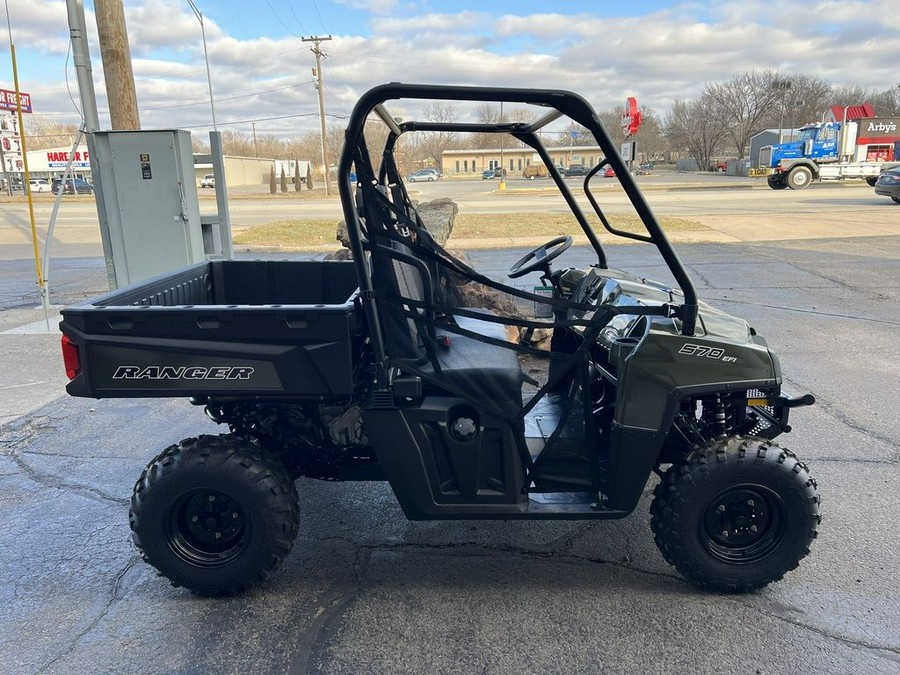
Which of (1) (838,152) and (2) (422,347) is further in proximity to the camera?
(1) (838,152)

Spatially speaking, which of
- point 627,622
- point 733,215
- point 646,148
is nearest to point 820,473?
point 627,622

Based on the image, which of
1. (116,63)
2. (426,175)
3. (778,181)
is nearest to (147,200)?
(116,63)

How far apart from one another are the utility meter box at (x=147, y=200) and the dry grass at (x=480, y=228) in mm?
7769

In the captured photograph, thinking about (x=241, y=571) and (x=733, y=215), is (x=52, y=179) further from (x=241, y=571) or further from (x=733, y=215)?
(x=241, y=571)

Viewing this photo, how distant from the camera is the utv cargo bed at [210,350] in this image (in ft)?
8.48

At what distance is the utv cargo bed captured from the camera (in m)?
2.58

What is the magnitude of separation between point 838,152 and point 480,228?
22.8 metres

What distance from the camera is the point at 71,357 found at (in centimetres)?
262

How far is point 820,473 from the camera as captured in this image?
3.92 metres

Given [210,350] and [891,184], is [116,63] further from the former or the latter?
[891,184]

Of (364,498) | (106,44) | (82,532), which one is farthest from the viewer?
(106,44)

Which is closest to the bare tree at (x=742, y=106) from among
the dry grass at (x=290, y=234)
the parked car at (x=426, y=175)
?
the parked car at (x=426, y=175)

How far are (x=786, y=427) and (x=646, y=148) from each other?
90.1 meters

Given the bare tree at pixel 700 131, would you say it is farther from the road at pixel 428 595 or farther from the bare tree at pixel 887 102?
the road at pixel 428 595
